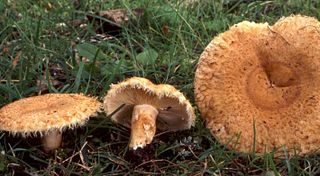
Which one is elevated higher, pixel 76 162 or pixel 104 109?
pixel 104 109

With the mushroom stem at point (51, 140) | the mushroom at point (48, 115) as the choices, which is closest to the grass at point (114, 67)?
the mushroom stem at point (51, 140)

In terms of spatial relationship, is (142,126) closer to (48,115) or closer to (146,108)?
(146,108)

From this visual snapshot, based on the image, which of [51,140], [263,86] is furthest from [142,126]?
[263,86]

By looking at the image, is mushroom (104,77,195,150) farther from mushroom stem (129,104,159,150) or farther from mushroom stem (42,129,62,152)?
mushroom stem (42,129,62,152)

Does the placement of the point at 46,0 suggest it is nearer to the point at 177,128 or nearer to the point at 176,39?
the point at 176,39

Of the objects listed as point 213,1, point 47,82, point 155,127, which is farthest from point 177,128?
point 213,1
